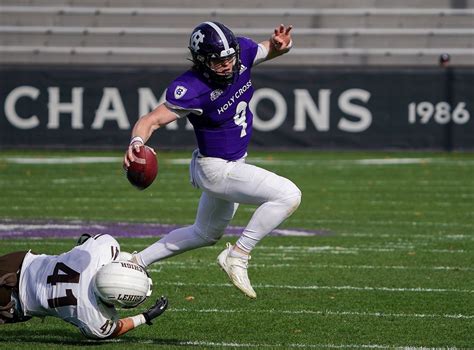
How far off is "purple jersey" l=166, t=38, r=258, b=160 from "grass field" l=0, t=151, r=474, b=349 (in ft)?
3.41

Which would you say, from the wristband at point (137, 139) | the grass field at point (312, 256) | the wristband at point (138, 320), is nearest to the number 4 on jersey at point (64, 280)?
the grass field at point (312, 256)

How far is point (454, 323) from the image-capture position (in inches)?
251

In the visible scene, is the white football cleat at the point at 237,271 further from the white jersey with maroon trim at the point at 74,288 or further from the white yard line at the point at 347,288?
the white yard line at the point at 347,288

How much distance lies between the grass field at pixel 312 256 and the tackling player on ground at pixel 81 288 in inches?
6.4

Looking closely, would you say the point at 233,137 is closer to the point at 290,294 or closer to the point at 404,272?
the point at 290,294

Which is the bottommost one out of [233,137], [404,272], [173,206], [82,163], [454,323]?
[82,163]

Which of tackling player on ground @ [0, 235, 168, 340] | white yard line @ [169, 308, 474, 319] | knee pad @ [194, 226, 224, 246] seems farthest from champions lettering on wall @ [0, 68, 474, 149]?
tackling player on ground @ [0, 235, 168, 340]

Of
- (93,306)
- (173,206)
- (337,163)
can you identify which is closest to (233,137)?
(93,306)

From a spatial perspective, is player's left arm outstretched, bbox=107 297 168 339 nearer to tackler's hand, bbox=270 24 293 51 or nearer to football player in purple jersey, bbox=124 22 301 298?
football player in purple jersey, bbox=124 22 301 298

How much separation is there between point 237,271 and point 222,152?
0.71 m

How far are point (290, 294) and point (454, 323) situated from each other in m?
1.39

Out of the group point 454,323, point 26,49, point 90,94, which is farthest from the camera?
point 26,49

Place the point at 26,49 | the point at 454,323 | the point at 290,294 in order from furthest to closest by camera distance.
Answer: the point at 26,49 → the point at 290,294 → the point at 454,323

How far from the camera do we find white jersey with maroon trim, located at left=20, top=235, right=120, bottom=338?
5637 mm
